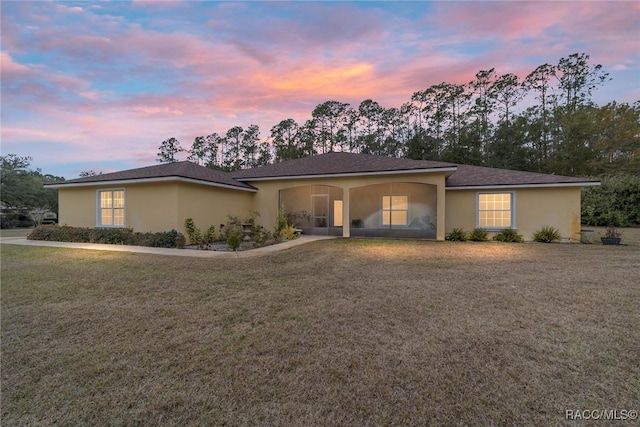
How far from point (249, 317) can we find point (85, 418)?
2.18m

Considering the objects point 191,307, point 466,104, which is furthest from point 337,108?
point 191,307

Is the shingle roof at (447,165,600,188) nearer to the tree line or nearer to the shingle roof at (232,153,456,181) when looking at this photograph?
the shingle roof at (232,153,456,181)

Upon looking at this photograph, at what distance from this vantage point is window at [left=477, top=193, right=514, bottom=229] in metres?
13.7

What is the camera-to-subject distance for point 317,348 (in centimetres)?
329

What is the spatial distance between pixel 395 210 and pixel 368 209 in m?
1.47

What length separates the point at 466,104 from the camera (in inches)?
1329

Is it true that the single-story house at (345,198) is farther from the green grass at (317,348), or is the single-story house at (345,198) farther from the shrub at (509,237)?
the green grass at (317,348)

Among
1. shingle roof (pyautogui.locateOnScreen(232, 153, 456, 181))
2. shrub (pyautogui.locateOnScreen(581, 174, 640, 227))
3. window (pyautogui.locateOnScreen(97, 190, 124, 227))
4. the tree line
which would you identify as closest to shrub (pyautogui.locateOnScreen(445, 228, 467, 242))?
shingle roof (pyautogui.locateOnScreen(232, 153, 456, 181))

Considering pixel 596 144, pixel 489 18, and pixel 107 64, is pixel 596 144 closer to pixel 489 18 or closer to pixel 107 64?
pixel 489 18

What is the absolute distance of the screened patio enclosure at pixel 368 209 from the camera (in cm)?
1475

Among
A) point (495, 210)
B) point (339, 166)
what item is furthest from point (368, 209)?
point (495, 210)

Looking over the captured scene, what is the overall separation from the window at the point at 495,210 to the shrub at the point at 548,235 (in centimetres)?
112

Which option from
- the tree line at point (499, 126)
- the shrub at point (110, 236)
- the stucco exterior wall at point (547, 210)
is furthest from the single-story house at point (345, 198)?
the tree line at point (499, 126)

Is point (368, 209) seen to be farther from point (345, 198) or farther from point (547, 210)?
point (547, 210)
